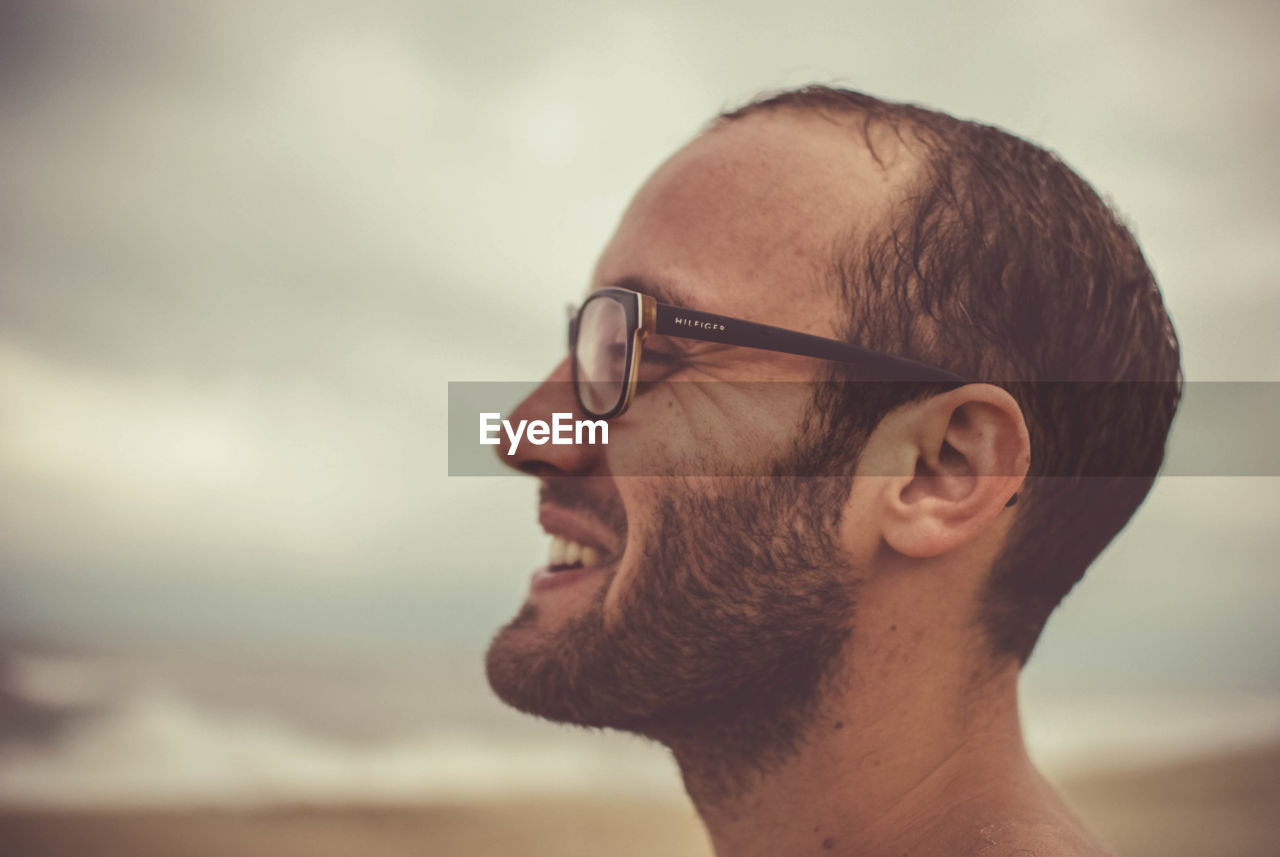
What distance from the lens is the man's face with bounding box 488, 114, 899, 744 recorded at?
2428 mm

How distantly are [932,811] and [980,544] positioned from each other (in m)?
0.76

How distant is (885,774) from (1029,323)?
1389 millimetres

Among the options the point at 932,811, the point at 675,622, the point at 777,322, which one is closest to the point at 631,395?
the point at 777,322

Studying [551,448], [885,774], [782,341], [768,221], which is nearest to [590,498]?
[551,448]

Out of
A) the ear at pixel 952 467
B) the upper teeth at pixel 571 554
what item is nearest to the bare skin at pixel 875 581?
the ear at pixel 952 467

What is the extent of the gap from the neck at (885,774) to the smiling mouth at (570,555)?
65 cm

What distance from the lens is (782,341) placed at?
244cm

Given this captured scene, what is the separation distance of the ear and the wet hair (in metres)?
0.09

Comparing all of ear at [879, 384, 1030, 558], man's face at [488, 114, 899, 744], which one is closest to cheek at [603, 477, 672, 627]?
man's face at [488, 114, 899, 744]

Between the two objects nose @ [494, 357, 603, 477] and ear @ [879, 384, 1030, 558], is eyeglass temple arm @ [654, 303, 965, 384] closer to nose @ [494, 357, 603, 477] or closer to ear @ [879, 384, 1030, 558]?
ear @ [879, 384, 1030, 558]

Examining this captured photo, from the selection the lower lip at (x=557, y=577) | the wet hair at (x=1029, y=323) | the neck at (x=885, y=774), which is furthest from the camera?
the lower lip at (x=557, y=577)

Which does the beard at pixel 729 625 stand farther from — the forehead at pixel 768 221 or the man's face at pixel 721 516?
the forehead at pixel 768 221

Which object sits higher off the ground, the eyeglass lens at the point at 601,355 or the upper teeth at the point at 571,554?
the eyeglass lens at the point at 601,355

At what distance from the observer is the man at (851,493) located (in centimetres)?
238
